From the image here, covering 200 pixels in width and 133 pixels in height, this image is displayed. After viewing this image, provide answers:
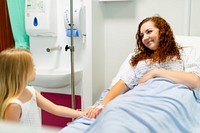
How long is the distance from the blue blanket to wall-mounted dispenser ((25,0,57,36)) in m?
1.14

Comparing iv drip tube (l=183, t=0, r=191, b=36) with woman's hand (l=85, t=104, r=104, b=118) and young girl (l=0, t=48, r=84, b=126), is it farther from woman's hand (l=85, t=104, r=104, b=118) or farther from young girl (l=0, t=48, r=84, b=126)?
young girl (l=0, t=48, r=84, b=126)

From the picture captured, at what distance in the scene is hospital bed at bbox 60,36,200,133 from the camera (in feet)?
3.36

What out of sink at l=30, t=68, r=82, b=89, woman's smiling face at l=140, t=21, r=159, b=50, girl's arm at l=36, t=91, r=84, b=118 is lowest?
sink at l=30, t=68, r=82, b=89

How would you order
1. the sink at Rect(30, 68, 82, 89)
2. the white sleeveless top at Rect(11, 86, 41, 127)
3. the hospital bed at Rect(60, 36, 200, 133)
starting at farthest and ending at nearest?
1. the sink at Rect(30, 68, 82, 89)
2. the white sleeveless top at Rect(11, 86, 41, 127)
3. the hospital bed at Rect(60, 36, 200, 133)

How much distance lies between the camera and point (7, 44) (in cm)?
239

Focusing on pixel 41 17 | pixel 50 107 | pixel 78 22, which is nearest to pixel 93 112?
pixel 50 107

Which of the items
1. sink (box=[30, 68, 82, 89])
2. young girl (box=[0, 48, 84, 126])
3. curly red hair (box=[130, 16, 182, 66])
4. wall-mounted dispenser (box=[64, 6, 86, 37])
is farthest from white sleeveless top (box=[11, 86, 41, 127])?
wall-mounted dispenser (box=[64, 6, 86, 37])

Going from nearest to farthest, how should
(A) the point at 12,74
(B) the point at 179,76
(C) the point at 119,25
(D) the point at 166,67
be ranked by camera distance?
1. (A) the point at 12,74
2. (B) the point at 179,76
3. (D) the point at 166,67
4. (C) the point at 119,25

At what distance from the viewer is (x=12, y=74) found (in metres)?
1.09

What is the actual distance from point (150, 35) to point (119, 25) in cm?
76

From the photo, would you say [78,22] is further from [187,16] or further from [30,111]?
[30,111]

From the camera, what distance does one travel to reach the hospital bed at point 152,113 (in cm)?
102

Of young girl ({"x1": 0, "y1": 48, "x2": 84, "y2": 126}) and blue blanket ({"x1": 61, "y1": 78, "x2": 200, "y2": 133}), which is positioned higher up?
young girl ({"x1": 0, "y1": 48, "x2": 84, "y2": 126})

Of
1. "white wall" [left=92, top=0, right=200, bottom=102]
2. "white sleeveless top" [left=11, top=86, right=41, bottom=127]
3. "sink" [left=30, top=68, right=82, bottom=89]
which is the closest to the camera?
"white sleeveless top" [left=11, top=86, right=41, bottom=127]
